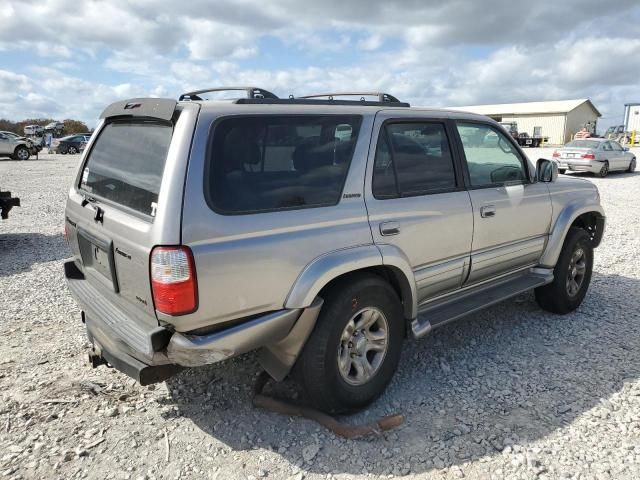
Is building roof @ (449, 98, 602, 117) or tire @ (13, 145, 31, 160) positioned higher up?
building roof @ (449, 98, 602, 117)

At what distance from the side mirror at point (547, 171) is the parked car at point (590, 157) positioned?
14967 millimetres

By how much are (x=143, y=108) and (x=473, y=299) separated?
9.13ft

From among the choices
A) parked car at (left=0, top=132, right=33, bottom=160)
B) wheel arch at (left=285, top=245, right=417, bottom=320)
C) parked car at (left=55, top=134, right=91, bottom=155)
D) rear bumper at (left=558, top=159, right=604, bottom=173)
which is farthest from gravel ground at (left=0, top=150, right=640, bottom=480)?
parked car at (left=55, top=134, right=91, bottom=155)

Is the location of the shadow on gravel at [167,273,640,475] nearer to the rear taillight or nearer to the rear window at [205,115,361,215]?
the rear taillight

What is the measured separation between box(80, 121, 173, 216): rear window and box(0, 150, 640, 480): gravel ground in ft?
4.59

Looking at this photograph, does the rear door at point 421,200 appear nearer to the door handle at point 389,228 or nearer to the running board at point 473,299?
the door handle at point 389,228

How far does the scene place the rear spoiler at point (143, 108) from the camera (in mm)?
2557

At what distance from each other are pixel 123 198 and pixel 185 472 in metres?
1.57

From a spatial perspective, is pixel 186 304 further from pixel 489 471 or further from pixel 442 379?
pixel 442 379

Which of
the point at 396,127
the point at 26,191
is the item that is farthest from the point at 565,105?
the point at 396,127

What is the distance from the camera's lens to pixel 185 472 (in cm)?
261

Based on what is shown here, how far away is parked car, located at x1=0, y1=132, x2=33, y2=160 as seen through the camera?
26406mm

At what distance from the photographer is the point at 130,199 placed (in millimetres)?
2678

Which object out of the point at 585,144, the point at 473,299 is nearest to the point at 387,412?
the point at 473,299
